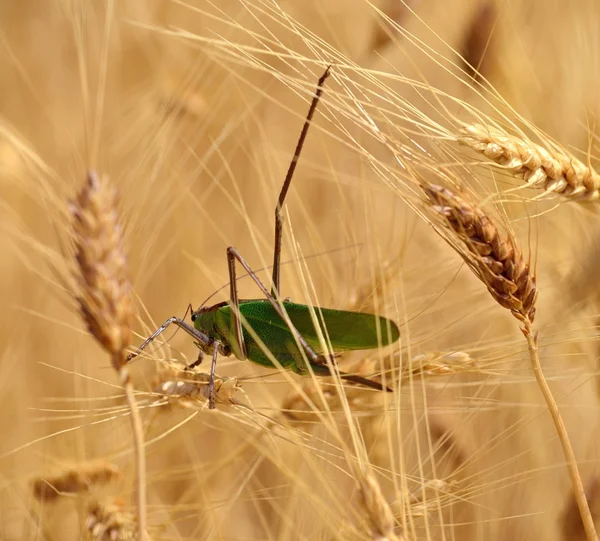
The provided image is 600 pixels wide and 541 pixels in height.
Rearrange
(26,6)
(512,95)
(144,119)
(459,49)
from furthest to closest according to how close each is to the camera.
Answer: (26,6)
(144,119)
(512,95)
(459,49)

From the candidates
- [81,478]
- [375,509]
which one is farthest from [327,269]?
[375,509]

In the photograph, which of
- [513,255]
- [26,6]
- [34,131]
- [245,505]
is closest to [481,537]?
[513,255]

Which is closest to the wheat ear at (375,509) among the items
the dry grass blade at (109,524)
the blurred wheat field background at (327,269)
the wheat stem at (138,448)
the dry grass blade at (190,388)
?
the blurred wheat field background at (327,269)

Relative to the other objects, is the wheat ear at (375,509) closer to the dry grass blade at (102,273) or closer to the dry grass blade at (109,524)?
the dry grass blade at (102,273)

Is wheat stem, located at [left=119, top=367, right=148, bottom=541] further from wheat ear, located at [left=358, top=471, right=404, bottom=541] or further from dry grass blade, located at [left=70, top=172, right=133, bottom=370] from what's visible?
wheat ear, located at [left=358, top=471, right=404, bottom=541]

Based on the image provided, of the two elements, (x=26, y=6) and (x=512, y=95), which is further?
(x=26, y=6)

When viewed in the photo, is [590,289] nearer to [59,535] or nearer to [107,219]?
[107,219]
